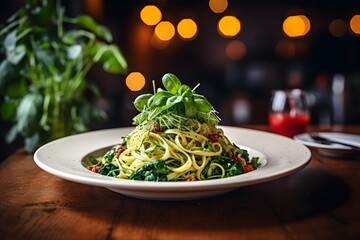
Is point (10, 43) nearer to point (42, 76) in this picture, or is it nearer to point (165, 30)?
point (42, 76)

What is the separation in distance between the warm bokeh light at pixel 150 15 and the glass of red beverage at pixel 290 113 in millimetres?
6005

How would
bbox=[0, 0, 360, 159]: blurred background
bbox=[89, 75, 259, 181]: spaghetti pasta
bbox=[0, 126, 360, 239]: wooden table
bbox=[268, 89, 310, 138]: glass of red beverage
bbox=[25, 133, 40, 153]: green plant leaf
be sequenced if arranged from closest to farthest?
bbox=[0, 126, 360, 239]: wooden table → bbox=[89, 75, 259, 181]: spaghetti pasta → bbox=[25, 133, 40, 153]: green plant leaf → bbox=[268, 89, 310, 138]: glass of red beverage → bbox=[0, 0, 360, 159]: blurred background

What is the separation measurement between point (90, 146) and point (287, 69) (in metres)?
6.97

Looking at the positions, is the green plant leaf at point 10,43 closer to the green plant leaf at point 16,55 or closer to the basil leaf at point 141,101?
the green plant leaf at point 16,55

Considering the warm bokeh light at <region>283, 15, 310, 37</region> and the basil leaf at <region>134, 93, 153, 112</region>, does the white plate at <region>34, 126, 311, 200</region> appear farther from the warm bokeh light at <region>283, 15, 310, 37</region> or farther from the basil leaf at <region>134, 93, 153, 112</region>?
the warm bokeh light at <region>283, 15, 310, 37</region>

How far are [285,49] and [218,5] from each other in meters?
1.50

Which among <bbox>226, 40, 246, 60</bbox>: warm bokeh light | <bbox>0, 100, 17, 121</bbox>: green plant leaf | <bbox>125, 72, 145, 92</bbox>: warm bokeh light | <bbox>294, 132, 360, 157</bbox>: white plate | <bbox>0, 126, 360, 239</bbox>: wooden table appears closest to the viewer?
<bbox>0, 126, 360, 239</bbox>: wooden table

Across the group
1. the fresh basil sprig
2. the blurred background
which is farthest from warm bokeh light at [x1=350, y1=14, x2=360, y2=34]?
the fresh basil sprig

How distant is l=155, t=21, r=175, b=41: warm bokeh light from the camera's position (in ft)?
26.2

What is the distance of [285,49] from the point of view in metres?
8.23

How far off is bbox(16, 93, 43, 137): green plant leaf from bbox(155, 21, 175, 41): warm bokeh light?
19.2 ft

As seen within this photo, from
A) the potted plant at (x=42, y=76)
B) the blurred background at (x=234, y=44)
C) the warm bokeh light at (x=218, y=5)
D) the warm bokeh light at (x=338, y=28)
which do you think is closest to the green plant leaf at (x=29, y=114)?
the potted plant at (x=42, y=76)

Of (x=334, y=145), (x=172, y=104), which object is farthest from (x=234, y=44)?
(x=172, y=104)

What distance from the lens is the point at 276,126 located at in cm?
220
